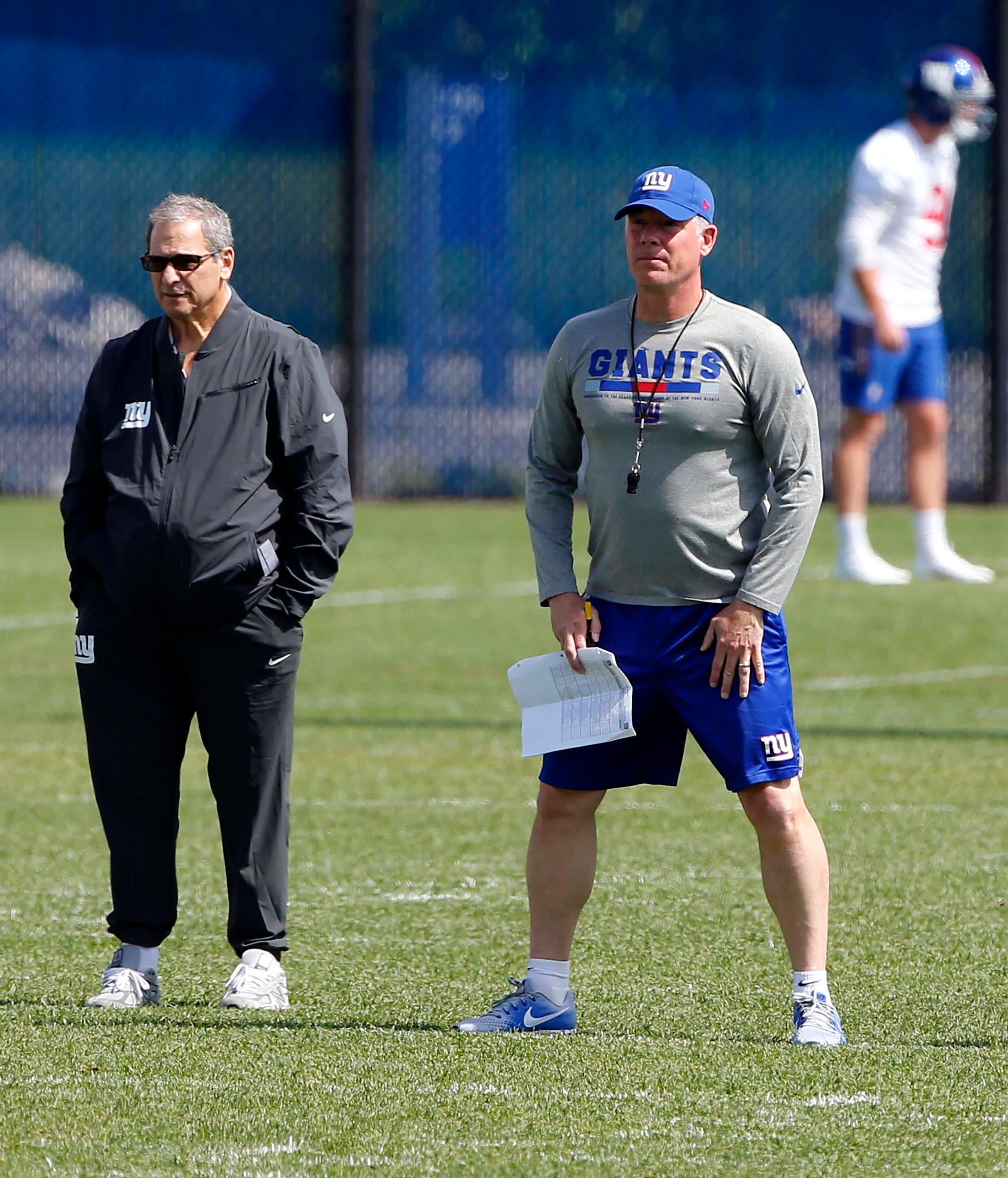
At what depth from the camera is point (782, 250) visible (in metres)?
18.3

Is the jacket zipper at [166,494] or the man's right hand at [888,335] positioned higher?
the man's right hand at [888,335]

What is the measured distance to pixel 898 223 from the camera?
13562 mm

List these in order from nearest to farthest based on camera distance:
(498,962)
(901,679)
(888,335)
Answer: (498,962) < (901,679) < (888,335)

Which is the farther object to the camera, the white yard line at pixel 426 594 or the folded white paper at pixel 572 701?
the white yard line at pixel 426 594

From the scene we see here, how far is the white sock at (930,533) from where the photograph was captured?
532 inches

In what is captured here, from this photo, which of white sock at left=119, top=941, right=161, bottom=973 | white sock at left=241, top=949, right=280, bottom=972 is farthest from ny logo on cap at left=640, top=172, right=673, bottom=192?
white sock at left=119, top=941, right=161, bottom=973

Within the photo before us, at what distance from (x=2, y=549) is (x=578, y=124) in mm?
6182

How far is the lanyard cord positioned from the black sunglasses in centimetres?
105

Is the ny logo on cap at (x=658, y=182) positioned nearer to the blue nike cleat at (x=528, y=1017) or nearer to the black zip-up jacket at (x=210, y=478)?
the black zip-up jacket at (x=210, y=478)

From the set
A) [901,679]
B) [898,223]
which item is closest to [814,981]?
[901,679]

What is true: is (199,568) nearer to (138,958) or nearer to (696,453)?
(138,958)

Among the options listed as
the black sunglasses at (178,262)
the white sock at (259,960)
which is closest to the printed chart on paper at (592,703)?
the white sock at (259,960)

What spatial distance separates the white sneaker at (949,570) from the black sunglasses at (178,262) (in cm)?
900

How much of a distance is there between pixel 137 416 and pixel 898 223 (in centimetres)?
903
